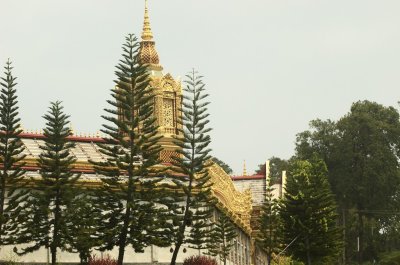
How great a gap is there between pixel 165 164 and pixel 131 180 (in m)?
8.48

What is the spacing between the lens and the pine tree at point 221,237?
55.3 metres

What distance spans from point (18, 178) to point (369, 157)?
54.1 metres

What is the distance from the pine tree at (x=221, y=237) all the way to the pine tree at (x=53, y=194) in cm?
729

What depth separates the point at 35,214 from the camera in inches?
1961

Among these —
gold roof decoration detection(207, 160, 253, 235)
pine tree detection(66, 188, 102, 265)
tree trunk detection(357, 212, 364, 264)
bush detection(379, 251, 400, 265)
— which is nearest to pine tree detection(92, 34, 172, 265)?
pine tree detection(66, 188, 102, 265)

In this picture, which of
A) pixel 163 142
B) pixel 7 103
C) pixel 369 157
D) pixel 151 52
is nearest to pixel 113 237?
pixel 7 103

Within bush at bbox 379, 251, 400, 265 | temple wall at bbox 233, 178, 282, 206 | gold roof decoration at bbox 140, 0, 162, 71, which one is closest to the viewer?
gold roof decoration at bbox 140, 0, 162, 71

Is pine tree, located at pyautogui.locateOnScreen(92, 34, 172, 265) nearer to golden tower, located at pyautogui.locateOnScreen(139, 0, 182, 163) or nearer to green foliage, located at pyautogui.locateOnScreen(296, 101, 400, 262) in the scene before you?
golden tower, located at pyautogui.locateOnScreen(139, 0, 182, 163)

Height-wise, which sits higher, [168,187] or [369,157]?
[369,157]

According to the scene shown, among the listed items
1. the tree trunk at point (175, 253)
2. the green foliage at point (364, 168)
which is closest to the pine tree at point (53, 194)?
the tree trunk at point (175, 253)

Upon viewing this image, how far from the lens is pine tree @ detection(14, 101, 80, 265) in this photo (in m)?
49.5

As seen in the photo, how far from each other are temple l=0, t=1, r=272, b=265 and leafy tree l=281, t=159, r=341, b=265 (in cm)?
212

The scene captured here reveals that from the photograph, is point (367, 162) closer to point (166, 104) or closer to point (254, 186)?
point (254, 186)

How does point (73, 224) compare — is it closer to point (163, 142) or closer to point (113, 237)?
point (113, 237)
